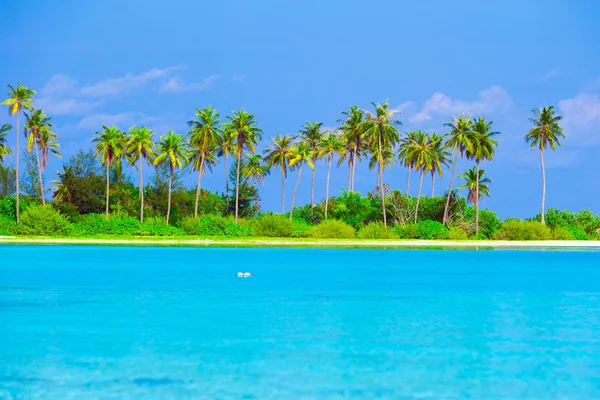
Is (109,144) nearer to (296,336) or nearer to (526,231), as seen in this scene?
(526,231)

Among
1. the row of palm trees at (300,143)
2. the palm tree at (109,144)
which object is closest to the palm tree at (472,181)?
the row of palm trees at (300,143)

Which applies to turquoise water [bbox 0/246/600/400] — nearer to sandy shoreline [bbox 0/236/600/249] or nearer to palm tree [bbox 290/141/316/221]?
sandy shoreline [bbox 0/236/600/249]

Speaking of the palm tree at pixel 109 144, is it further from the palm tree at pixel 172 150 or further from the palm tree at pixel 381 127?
the palm tree at pixel 381 127

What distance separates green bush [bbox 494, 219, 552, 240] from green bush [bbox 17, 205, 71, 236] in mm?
44940

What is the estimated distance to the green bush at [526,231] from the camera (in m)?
78.4

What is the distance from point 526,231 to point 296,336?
213ft

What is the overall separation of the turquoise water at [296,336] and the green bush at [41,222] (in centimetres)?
3641

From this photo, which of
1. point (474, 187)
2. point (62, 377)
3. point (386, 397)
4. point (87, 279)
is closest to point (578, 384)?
point (386, 397)

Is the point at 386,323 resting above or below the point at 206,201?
below

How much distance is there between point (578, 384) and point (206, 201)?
277 ft

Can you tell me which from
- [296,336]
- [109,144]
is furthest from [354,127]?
[296,336]

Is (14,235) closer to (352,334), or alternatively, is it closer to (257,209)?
(257,209)

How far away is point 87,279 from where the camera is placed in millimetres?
32500

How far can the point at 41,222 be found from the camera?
70.2m
